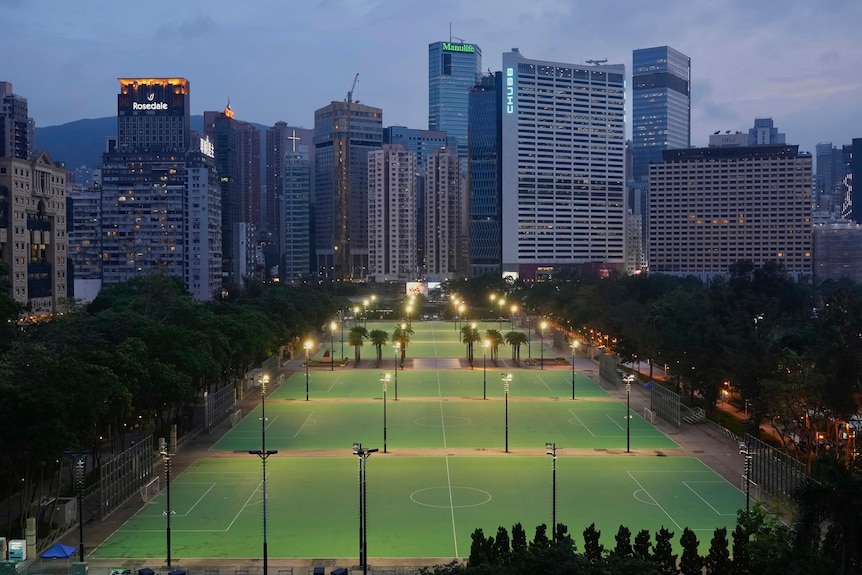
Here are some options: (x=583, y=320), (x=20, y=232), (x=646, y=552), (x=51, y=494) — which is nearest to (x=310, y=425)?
(x=51, y=494)

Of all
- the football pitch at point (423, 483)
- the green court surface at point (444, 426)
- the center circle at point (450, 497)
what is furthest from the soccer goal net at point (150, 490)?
the center circle at point (450, 497)

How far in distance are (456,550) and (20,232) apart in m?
97.8

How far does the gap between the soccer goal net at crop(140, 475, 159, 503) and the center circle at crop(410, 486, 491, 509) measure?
11658 millimetres

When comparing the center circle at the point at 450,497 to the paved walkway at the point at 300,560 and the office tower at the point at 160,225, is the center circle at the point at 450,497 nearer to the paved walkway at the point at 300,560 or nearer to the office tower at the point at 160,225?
the paved walkway at the point at 300,560

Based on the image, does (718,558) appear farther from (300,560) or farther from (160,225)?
(160,225)

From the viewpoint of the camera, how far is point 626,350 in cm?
7994

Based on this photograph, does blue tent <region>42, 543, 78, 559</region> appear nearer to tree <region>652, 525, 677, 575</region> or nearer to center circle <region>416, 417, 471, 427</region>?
tree <region>652, 525, 677, 575</region>

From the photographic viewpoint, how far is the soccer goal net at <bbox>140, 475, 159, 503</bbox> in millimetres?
38938

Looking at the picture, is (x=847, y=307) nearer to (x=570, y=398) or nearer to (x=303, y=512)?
(x=570, y=398)

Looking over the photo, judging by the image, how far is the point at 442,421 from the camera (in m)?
57.7

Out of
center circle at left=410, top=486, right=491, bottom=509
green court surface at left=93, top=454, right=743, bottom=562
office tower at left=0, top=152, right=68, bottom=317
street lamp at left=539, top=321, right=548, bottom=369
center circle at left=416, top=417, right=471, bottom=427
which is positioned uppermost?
office tower at left=0, top=152, right=68, bottom=317

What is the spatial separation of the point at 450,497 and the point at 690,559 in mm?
13151

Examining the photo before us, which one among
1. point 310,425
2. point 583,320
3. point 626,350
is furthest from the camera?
point 583,320

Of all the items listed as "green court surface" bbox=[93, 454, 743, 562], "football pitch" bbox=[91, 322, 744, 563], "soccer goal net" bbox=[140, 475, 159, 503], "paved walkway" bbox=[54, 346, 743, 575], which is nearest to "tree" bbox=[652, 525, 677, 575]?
"football pitch" bbox=[91, 322, 744, 563]
